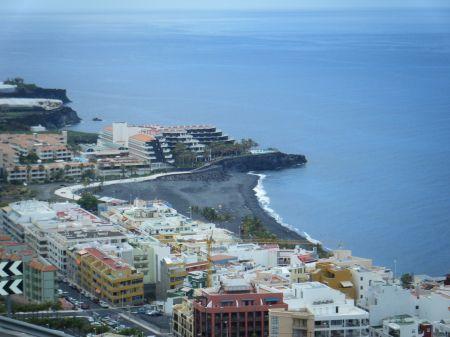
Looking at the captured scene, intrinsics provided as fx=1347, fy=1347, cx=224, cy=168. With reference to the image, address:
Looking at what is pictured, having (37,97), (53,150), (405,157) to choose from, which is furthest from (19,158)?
(37,97)

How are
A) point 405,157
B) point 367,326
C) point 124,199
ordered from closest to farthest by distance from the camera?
point 367,326 < point 124,199 < point 405,157

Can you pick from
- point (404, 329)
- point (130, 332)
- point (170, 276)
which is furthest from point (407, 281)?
point (130, 332)

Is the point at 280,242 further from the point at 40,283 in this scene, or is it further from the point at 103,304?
the point at 40,283

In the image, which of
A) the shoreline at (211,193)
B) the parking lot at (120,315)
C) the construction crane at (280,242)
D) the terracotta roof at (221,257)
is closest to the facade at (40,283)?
the parking lot at (120,315)

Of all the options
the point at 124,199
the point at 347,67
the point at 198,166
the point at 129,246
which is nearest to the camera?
the point at 129,246

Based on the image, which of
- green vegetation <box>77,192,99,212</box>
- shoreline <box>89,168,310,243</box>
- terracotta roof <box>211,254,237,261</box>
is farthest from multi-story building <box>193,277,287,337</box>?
green vegetation <box>77,192,99,212</box>

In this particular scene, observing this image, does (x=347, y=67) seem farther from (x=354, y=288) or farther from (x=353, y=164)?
(x=354, y=288)
